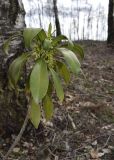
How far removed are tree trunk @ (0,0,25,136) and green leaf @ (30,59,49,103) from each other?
0.86 meters

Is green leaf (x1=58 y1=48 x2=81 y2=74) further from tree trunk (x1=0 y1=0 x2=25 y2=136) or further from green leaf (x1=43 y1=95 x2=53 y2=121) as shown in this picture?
tree trunk (x1=0 y1=0 x2=25 y2=136)

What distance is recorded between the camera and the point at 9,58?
2.85m

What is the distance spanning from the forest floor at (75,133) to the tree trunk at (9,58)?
0.15 meters

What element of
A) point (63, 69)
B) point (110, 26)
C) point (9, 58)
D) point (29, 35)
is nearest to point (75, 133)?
point (9, 58)

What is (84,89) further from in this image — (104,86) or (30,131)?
(30,131)

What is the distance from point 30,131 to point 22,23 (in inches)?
35.1

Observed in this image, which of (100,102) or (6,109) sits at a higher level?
(6,109)

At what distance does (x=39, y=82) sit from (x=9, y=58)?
908mm

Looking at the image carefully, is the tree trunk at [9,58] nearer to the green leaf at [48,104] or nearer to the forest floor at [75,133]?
the forest floor at [75,133]

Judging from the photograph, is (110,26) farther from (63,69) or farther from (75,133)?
(63,69)

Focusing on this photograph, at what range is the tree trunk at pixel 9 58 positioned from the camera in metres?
2.84

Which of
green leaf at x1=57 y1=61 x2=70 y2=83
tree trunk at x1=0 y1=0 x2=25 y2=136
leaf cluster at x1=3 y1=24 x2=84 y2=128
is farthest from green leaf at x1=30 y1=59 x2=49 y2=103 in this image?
tree trunk at x1=0 y1=0 x2=25 y2=136

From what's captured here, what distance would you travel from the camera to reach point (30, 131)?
313 cm

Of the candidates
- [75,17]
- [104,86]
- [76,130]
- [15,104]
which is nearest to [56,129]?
[76,130]
